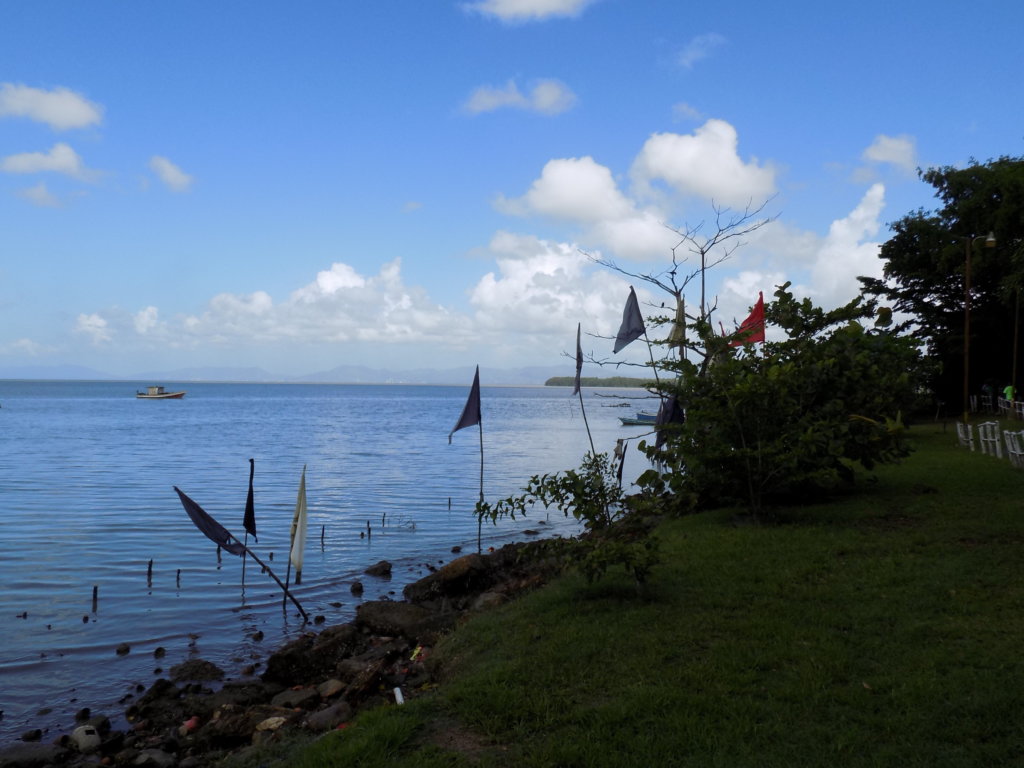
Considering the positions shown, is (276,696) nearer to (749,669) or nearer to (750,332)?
(749,669)

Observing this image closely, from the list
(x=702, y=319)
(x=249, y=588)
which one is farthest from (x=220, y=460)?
(x=702, y=319)

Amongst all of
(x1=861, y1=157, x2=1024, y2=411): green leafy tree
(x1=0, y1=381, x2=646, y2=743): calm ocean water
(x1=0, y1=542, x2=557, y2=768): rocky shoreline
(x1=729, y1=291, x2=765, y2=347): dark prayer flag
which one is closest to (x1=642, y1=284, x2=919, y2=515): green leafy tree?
(x1=729, y1=291, x2=765, y2=347): dark prayer flag

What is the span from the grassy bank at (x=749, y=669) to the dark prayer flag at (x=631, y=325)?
431cm

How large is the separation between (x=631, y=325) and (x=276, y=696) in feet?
26.3

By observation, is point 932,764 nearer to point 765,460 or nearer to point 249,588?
point 765,460

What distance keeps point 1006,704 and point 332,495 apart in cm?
2219

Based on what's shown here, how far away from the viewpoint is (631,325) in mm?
13531

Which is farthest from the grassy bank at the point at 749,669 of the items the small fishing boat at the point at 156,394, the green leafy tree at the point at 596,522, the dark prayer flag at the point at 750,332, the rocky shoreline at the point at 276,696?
the small fishing boat at the point at 156,394

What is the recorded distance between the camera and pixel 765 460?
458 inches

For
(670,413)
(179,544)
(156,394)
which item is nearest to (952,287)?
(670,413)

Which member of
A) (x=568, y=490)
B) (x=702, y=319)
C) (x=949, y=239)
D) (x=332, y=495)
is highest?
(x=949, y=239)

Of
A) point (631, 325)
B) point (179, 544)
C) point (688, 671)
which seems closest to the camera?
point (688, 671)

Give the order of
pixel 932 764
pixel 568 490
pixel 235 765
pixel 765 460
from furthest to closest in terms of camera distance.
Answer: pixel 765 460, pixel 568 490, pixel 235 765, pixel 932 764

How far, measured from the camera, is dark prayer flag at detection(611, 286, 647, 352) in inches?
531
